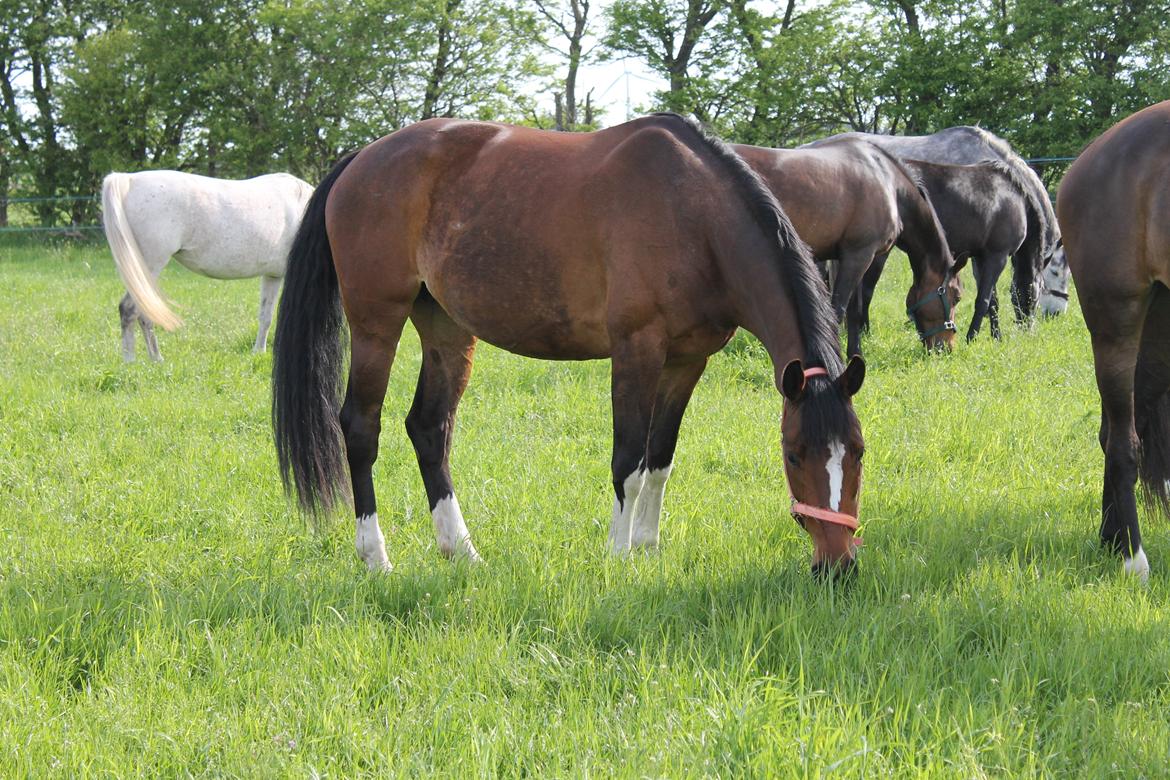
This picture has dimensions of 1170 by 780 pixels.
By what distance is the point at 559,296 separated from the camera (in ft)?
12.6

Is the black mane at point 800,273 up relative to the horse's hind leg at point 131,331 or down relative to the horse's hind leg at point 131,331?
up

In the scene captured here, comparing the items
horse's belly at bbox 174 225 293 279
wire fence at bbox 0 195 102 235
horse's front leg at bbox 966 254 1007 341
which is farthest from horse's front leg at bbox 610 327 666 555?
wire fence at bbox 0 195 102 235

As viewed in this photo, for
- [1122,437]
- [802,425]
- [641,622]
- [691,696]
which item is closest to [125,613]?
[641,622]

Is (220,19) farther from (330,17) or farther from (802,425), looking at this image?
(802,425)

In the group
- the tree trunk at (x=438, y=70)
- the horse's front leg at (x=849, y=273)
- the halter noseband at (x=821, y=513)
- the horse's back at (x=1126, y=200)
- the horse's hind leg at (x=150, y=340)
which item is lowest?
the horse's hind leg at (x=150, y=340)

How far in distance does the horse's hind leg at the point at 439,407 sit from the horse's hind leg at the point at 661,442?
29.8 inches

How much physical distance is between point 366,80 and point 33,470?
2090 cm

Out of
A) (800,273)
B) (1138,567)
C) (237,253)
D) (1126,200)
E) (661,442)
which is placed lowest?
(1138,567)

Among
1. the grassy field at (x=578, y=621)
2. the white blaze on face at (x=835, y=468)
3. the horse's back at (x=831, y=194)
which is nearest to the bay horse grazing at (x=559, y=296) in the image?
the white blaze on face at (x=835, y=468)

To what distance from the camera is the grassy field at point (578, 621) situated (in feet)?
7.61

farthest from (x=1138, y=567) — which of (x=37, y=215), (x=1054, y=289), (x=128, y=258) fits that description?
(x=37, y=215)

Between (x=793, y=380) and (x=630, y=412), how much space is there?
849mm

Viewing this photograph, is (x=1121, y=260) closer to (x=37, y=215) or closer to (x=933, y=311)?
(x=933, y=311)

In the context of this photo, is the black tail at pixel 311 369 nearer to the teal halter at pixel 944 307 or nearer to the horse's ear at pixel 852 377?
the horse's ear at pixel 852 377
